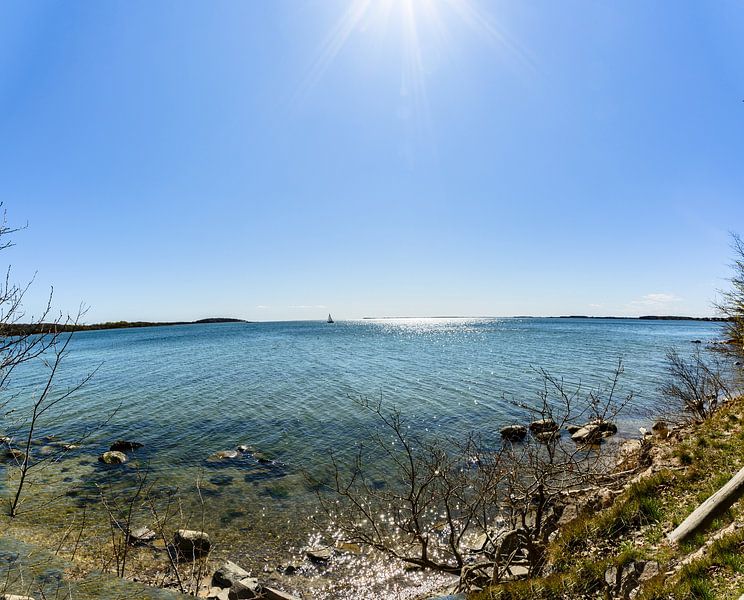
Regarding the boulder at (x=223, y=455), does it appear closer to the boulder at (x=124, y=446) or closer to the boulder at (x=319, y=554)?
the boulder at (x=124, y=446)

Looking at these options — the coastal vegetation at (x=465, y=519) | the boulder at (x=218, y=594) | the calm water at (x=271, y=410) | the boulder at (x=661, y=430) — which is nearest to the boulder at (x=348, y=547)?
the coastal vegetation at (x=465, y=519)

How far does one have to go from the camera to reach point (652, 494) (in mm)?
8258

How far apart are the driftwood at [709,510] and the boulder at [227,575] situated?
29.5ft

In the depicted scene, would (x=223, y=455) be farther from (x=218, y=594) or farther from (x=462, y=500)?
(x=462, y=500)

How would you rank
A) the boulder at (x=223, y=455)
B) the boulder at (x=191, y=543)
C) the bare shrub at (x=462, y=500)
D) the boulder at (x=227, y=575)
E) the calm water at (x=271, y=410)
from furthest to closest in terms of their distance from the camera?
1. the boulder at (x=223, y=455)
2. the calm water at (x=271, y=410)
3. the boulder at (x=191, y=543)
4. the boulder at (x=227, y=575)
5. the bare shrub at (x=462, y=500)

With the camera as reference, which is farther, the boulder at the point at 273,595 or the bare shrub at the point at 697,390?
the bare shrub at the point at 697,390

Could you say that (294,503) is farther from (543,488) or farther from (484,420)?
(484,420)

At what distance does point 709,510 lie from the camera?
669 centimetres

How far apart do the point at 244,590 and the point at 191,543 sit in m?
2.65

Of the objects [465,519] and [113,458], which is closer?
Answer: [465,519]

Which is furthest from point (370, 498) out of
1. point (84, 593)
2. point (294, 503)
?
point (84, 593)

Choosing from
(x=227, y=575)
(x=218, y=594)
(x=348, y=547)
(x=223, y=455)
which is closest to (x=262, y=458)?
(x=223, y=455)

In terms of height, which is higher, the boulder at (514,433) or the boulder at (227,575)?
the boulder at (514,433)

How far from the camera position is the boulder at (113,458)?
52.2ft
